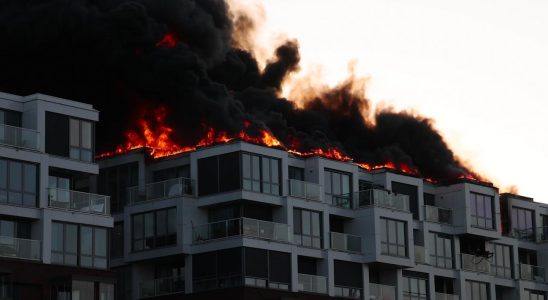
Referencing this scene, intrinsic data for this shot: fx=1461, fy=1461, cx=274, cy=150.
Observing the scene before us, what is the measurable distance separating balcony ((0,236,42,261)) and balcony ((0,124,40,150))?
4875 mm

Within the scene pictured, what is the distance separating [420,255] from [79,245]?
26.8 metres

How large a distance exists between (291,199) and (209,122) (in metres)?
9.61

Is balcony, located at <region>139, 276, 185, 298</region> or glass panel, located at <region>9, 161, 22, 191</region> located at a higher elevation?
glass panel, located at <region>9, 161, 22, 191</region>

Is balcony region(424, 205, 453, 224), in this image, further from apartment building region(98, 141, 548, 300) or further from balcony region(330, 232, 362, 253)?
Result: balcony region(330, 232, 362, 253)

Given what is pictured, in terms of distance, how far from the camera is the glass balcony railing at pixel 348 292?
8594cm

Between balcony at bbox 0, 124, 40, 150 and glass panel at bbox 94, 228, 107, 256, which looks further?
glass panel at bbox 94, 228, 107, 256

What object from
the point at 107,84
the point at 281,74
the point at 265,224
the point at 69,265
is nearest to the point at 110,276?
the point at 69,265

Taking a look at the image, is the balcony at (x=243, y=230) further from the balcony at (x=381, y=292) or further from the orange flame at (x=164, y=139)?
the balcony at (x=381, y=292)

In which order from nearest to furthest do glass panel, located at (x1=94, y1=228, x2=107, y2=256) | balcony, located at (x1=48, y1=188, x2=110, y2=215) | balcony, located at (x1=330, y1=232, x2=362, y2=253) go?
balcony, located at (x1=48, y1=188, x2=110, y2=215)
glass panel, located at (x1=94, y1=228, x2=107, y2=256)
balcony, located at (x1=330, y1=232, x2=362, y2=253)

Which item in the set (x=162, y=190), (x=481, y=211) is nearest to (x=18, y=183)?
(x=162, y=190)

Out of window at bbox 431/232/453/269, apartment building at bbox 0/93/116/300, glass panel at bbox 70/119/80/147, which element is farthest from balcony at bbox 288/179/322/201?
glass panel at bbox 70/119/80/147

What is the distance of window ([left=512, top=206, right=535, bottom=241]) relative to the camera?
102250 mm

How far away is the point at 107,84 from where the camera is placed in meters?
95.2

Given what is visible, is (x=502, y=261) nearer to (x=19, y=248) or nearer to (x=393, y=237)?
(x=393, y=237)
